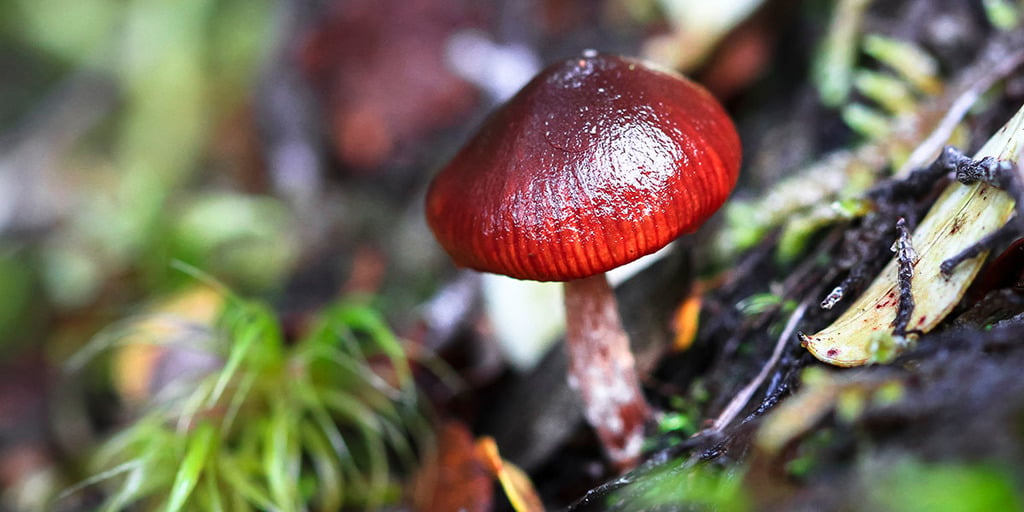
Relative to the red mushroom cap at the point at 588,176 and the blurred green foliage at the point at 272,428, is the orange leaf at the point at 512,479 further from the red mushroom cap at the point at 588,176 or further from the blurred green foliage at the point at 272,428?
the red mushroom cap at the point at 588,176

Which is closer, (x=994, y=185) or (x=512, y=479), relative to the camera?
(x=994, y=185)

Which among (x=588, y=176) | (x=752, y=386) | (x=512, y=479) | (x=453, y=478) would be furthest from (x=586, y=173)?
(x=453, y=478)

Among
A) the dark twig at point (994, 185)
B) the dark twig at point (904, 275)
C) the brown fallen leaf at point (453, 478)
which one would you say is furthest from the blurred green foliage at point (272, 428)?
the dark twig at point (994, 185)

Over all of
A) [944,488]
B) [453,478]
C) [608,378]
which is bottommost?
[453,478]

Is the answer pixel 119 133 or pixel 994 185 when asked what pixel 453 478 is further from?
pixel 119 133

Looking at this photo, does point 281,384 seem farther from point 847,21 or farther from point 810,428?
point 847,21

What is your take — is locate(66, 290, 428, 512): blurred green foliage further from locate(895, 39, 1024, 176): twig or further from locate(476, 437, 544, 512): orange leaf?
locate(895, 39, 1024, 176): twig

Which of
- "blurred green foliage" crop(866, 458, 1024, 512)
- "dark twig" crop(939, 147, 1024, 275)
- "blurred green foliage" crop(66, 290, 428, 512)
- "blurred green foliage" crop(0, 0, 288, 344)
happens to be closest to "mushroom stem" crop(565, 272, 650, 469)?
"blurred green foliage" crop(66, 290, 428, 512)
